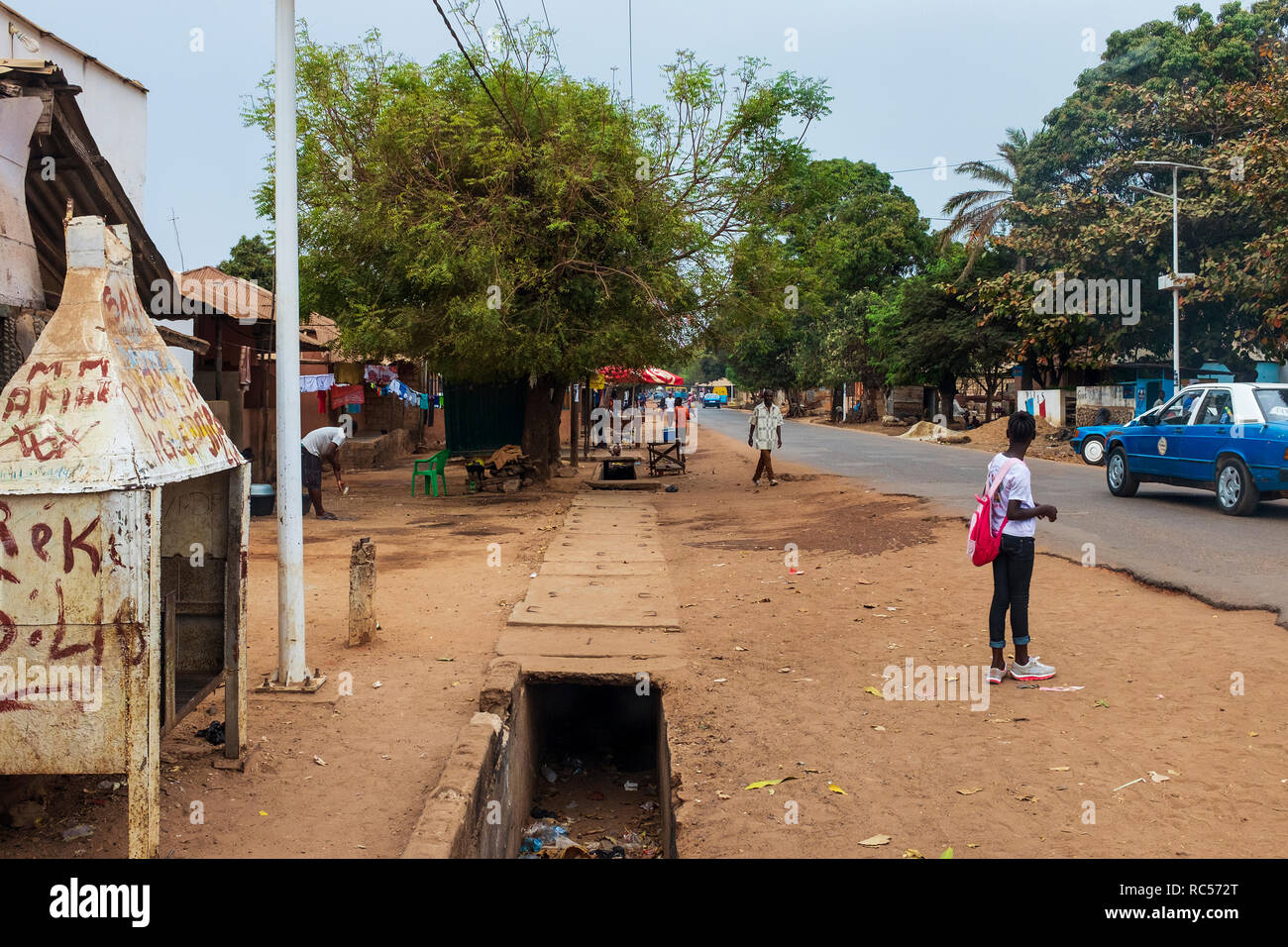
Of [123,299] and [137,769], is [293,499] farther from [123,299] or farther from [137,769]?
[137,769]

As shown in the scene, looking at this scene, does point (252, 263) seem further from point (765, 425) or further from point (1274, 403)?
point (1274, 403)

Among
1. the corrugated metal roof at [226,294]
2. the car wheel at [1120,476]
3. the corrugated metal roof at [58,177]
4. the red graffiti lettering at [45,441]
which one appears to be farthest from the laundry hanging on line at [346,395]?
the red graffiti lettering at [45,441]

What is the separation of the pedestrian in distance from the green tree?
105 ft

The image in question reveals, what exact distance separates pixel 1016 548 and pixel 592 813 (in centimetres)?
342

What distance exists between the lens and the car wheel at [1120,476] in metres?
14.8

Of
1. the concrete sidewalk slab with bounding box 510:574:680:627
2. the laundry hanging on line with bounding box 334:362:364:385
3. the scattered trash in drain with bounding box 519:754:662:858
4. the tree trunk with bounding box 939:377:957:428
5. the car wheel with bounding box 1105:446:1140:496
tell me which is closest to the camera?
the scattered trash in drain with bounding box 519:754:662:858

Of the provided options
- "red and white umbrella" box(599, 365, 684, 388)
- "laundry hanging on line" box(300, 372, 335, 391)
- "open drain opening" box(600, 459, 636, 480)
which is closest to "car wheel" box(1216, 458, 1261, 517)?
"open drain opening" box(600, 459, 636, 480)

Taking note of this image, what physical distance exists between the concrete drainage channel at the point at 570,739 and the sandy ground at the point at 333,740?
0.22 m

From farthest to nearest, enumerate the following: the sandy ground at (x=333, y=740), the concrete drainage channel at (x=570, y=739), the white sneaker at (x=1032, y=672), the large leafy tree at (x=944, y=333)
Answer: the large leafy tree at (x=944, y=333)
the white sneaker at (x=1032, y=672)
the concrete drainage channel at (x=570, y=739)
the sandy ground at (x=333, y=740)

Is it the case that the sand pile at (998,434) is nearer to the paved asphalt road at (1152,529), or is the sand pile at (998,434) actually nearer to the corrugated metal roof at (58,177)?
the paved asphalt road at (1152,529)

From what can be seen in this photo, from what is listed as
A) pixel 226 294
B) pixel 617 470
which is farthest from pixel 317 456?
pixel 617 470

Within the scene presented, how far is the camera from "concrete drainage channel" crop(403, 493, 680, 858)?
194 inches

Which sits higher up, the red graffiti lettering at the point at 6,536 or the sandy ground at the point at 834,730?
the red graffiti lettering at the point at 6,536

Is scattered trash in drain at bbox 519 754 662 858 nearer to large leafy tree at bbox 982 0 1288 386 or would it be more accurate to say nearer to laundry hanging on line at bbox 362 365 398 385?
laundry hanging on line at bbox 362 365 398 385
